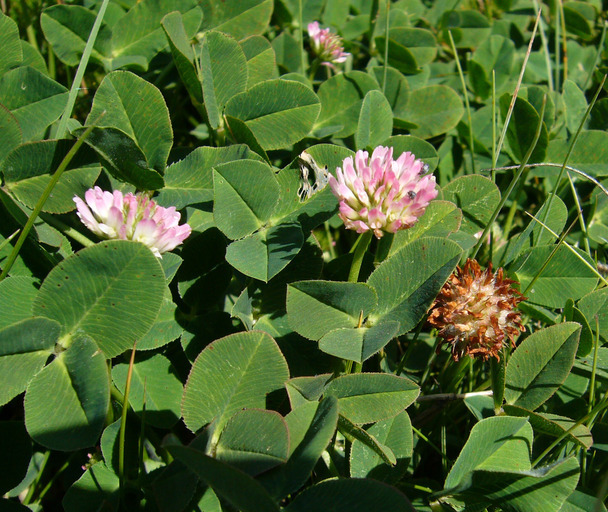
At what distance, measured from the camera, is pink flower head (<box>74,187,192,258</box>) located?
1315 millimetres

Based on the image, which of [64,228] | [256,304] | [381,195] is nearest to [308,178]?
[381,195]

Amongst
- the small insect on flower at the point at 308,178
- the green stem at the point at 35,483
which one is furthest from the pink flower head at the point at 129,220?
the green stem at the point at 35,483

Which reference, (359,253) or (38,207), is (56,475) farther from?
(359,253)

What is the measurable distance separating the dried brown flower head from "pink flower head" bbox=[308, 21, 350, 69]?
3.48 ft

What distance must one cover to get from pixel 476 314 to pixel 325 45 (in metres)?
1.21

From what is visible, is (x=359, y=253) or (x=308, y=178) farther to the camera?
(x=308, y=178)

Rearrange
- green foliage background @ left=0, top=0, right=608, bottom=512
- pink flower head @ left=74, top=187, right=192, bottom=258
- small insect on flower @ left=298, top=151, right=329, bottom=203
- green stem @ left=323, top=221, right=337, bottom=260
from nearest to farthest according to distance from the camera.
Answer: green foliage background @ left=0, top=0, right=608, bottom=512 → pink flower head @ left=74, top=187, right=192, bottom=258 → small insect on flower @ left=298, top=151, right=329, bottom=203 → green stem @ left=323, top=221, right=337, bottom=260

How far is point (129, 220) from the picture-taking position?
133 centimetres

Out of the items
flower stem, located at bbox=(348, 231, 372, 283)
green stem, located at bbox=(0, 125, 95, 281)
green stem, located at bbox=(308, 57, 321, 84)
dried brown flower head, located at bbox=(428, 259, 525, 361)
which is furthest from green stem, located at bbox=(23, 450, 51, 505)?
green stem, located at bbox=(308, 57, 321, 84)

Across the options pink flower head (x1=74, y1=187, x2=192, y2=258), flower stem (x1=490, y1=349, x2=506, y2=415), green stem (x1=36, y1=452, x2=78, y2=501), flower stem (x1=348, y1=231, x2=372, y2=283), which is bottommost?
green stem (x1=36, y1=452, x2=78, y2=501)

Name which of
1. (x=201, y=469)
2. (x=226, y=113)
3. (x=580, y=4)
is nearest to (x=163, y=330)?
(x=201, y=469)

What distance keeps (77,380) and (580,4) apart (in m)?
2.64

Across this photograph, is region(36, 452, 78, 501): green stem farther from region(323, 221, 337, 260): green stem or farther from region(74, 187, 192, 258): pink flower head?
region(323, 221, 337, 260): green stem

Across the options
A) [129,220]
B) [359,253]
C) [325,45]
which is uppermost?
[325,45]
